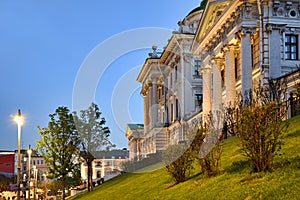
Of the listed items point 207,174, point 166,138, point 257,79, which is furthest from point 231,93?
point 166,138

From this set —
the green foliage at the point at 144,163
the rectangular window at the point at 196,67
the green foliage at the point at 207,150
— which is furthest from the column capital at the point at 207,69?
the green foliage at the point at 207,150

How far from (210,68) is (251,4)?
1110cm

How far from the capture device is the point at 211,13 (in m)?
41.3

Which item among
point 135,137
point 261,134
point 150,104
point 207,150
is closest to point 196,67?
point 150,104

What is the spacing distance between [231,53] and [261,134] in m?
24.5

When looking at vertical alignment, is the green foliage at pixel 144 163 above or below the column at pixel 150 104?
below

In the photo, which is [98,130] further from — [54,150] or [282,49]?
[282,49]

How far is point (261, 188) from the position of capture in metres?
12.1

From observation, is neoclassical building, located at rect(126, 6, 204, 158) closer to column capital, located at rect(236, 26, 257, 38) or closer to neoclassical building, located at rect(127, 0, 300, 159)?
neoclassical building, located at rect(127, 0, 300, 159)

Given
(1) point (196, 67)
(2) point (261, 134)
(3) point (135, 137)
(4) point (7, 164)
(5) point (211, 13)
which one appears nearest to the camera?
(2) point (261, 134)

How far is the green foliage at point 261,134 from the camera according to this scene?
13.5 m

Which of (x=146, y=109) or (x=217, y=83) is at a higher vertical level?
(x=146, y=109)

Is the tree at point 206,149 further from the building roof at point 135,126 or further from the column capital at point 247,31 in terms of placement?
the building roof at point 135,126

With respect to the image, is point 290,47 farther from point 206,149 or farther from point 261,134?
point 261,134
